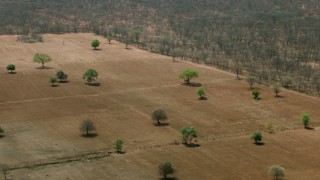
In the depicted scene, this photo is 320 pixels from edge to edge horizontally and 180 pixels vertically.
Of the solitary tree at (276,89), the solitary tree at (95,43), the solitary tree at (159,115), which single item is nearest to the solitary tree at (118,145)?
the solitary tree at (159,115)

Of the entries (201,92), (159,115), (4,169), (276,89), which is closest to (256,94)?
(276,89)

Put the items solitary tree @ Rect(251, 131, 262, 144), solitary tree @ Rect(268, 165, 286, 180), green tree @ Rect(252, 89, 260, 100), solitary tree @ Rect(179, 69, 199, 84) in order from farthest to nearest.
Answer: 1. solitary tree @ Rect(179, 69, 199, 84)
2. green tree @ Rect(252, 89, 260, 100)
3. solitary tree @ Rect(251, 131, 262, 144)
4. solitary tree @ Rect(268, 165, 286, 180)

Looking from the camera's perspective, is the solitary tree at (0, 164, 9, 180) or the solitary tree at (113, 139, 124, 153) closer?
the solitary tree at (0, 164, 9, 180)

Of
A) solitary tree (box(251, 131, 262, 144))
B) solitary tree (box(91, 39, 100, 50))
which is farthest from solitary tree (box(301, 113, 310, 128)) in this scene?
solitary tree (box(91, 39, 100, 50))

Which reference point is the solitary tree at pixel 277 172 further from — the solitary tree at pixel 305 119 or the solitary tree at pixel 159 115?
the solitary tree at pixel 159 115

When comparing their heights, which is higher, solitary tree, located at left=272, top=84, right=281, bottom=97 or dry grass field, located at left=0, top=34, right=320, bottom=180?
solitary tree, located at left=272, top=84, right=281, bottom=97

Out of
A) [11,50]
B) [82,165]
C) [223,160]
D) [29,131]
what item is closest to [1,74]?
[11,50]

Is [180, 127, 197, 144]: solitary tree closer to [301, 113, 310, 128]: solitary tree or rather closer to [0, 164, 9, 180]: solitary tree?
[301, 113, 310, 128]: solitary tree
